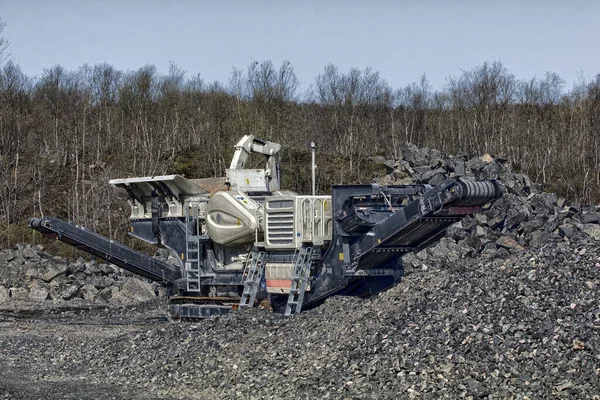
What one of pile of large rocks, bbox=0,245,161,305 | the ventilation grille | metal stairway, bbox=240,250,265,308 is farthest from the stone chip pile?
pile of large rocks, bbox=0,245,161,305

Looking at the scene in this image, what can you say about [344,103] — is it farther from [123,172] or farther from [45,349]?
[45,349]

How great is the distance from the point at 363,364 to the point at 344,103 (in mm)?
38157

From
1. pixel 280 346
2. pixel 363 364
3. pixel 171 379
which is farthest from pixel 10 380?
pixel 363 364

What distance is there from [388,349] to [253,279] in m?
6.16

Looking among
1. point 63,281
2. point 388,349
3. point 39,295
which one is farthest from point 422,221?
point 63,281

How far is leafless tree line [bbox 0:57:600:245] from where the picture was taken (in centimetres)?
3969

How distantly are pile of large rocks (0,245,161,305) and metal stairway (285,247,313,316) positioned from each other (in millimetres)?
9643

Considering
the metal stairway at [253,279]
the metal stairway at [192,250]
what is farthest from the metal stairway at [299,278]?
the metal stairway at [192,250]

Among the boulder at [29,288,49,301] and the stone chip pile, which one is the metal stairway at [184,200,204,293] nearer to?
the stone chip pile

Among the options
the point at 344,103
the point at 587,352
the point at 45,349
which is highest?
the point at 344,103

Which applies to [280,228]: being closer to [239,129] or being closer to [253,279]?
[253,279]

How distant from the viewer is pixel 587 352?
393 inches

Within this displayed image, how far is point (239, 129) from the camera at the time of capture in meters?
41.4

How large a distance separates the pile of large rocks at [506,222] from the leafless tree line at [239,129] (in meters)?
7.72
